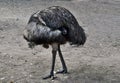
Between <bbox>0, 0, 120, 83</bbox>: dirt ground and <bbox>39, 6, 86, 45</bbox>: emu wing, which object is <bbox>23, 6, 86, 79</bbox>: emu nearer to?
<bbox>39, 6, 86, 45</bbox>: emu wing

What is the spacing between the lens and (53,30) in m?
4.29

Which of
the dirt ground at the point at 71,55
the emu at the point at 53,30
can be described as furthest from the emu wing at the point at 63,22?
the dirt ground at the point at 71,55

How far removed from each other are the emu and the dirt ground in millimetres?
547

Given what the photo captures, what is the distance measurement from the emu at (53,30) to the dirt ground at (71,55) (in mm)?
Answer: 547

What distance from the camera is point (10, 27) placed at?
7762 millimetres

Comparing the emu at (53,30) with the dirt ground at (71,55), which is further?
the dirt ground at (71,55)

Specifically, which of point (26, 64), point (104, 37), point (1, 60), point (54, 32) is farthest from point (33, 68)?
point (104, 37)

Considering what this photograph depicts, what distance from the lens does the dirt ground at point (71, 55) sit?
472 cm

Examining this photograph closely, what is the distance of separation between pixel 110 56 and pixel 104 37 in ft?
4.67

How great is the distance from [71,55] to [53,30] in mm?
1562

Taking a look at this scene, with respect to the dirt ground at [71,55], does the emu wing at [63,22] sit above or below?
above

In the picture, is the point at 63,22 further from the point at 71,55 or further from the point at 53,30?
the point at 71,55

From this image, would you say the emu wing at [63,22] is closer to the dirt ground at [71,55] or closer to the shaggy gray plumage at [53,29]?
the shaggy gray plumage at [53,29]

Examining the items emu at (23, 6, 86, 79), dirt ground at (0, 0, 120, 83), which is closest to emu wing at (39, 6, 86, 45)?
emu at (23, 6, 86, 79)
